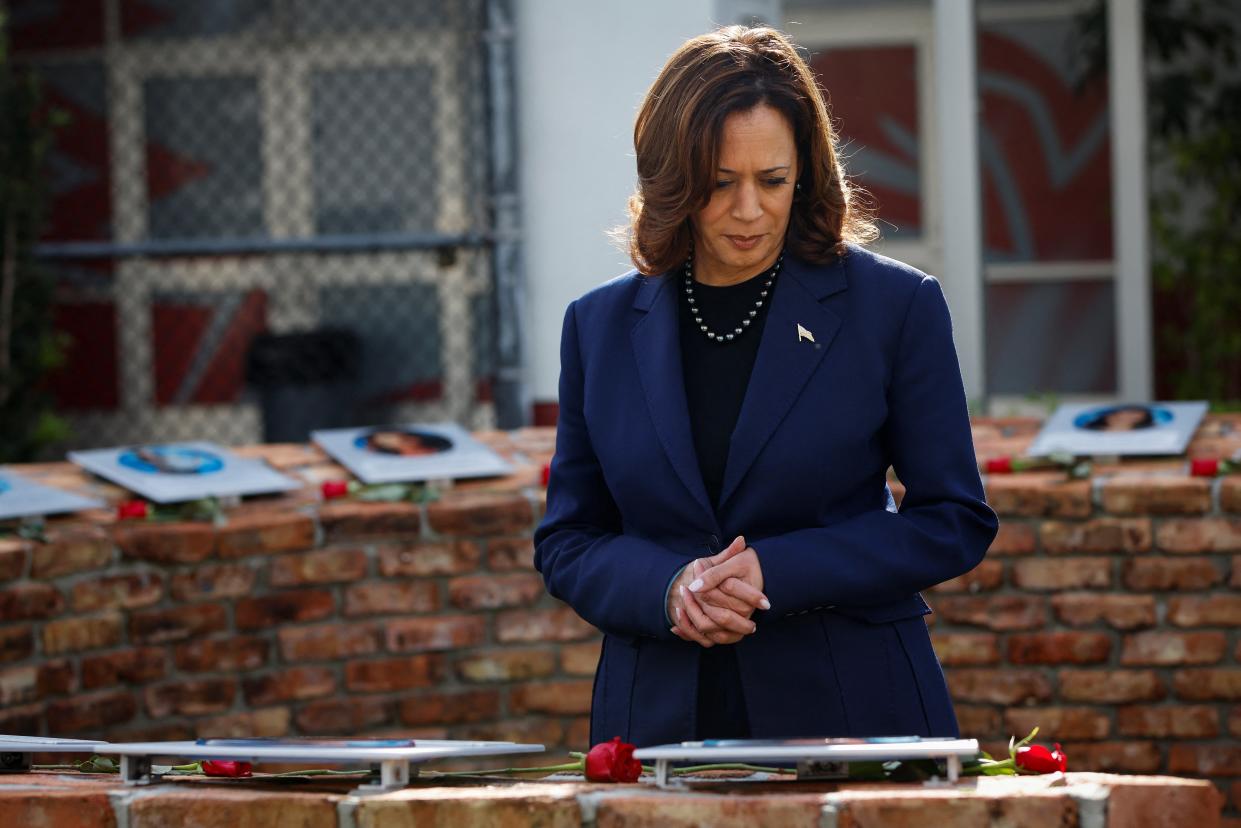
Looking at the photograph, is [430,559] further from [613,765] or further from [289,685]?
[613,765]

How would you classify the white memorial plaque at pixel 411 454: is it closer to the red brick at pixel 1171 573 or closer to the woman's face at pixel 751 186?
the red brick at pixel 1171 573

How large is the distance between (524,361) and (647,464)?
3.11 metres

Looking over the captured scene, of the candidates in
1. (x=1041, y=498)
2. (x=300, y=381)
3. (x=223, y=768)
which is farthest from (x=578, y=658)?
(x=300, y=381)

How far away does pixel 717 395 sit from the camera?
225 cm

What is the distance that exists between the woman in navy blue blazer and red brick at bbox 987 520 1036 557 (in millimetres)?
1677

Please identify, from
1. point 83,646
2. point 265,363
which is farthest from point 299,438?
point 83,646

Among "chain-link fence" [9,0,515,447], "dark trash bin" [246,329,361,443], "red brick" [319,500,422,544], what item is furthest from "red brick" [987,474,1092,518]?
"chain-link fence" [9,0,515,447]

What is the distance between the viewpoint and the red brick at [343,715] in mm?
3947

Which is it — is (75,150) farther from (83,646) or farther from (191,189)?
(83,646)

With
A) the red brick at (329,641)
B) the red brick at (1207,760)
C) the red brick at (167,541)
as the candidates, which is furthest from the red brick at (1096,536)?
the red brick at (167,541)

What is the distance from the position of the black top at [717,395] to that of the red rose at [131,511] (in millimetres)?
1895

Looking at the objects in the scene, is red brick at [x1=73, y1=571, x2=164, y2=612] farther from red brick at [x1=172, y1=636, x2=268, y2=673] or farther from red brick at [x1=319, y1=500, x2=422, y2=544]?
red brick at [x1=319, y1=500, x2=422, y2=544]

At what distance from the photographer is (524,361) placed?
5.29 meters

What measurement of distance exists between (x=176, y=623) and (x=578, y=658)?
90 cm
